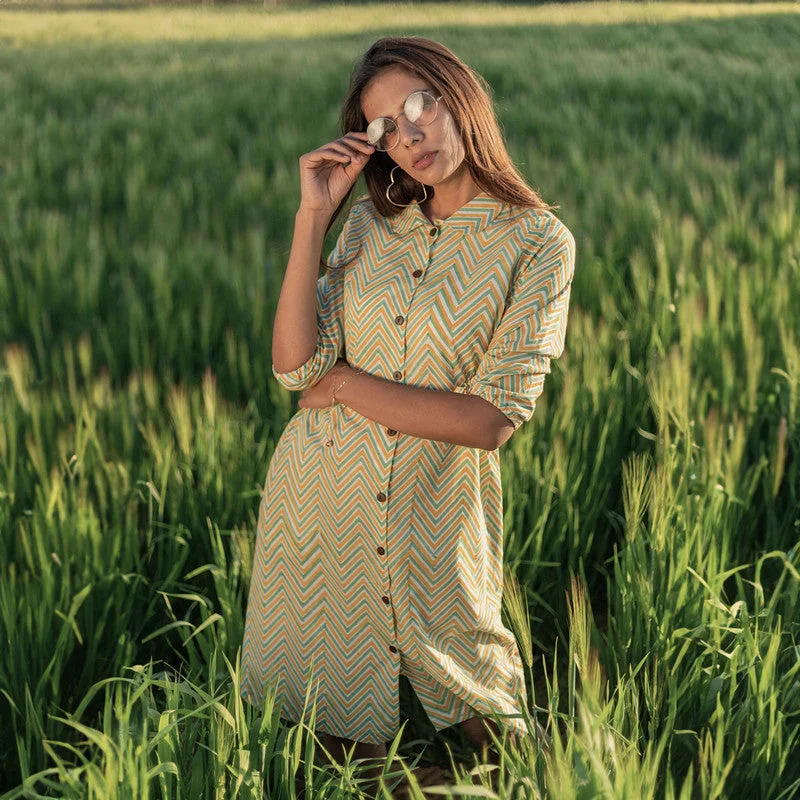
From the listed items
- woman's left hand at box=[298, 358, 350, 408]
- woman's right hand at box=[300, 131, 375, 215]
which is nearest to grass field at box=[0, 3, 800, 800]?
woman's left hand at box=[298, 358, 350, 408]

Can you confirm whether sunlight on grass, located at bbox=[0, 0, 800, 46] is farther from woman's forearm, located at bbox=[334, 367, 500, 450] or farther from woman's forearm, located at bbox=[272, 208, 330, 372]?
woman's forearm, located at bbox=[334, 367, 500, 450]

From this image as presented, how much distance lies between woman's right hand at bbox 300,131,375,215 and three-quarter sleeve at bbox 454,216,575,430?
260 mm

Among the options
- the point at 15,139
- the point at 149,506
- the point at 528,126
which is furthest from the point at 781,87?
the point at 149,506

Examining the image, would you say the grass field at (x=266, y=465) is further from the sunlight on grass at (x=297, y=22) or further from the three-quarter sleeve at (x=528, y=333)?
the sunlight on grass at (x=297, y=22)

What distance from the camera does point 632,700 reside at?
4.82 ft

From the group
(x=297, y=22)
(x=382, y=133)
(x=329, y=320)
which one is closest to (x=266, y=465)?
(x=329, y=320)

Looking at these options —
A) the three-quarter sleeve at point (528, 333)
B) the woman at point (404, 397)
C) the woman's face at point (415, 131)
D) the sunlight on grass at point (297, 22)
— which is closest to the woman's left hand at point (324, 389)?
the woman at point (404, 397)

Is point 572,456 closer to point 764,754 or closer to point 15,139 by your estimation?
point 764,754

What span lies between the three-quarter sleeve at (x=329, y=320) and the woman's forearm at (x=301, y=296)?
17 mm

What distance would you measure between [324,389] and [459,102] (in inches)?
16.8

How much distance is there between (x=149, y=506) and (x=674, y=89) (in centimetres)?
638

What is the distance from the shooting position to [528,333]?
1391mm

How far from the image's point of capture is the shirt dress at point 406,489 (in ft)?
4.69

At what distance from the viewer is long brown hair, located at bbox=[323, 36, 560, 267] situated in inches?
54.0
